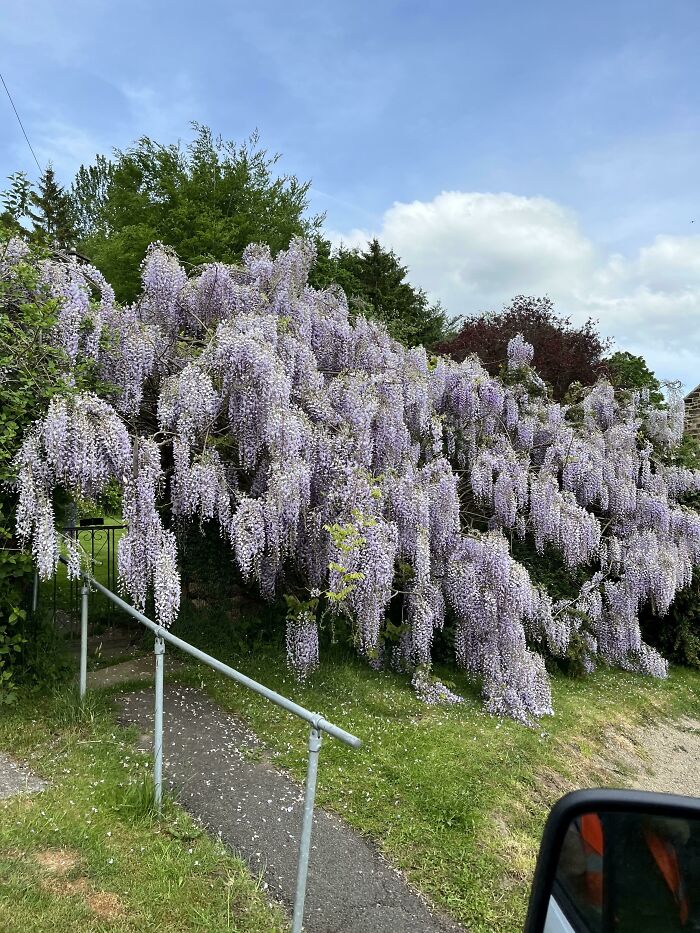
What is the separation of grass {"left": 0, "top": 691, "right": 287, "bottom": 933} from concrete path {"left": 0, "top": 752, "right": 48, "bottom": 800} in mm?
58

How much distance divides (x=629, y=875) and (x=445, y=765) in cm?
364

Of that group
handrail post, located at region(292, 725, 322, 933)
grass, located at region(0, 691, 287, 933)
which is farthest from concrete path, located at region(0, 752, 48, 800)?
handrail post, located at region(292, 725, 322, 933)

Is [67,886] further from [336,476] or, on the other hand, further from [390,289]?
[390,289]

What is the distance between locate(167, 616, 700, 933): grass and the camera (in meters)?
3.40

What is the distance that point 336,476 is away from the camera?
5523mm

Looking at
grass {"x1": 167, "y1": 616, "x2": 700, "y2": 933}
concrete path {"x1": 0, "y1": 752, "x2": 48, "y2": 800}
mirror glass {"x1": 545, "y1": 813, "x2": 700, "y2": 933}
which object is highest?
mirror glass {"x1": 545, "y1": 813, "x2": 700, "y2": 933}

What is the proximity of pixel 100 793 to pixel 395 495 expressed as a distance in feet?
11.2

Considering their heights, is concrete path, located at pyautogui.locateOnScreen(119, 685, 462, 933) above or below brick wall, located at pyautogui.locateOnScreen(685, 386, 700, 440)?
below

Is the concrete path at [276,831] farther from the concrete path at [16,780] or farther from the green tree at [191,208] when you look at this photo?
the green tree at [191,208]

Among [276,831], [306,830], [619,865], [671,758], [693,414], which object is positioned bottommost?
[671,758]

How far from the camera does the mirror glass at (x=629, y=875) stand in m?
1.06

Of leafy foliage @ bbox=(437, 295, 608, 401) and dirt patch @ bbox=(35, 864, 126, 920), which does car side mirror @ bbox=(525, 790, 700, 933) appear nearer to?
dirt patch @ bbox=(35, 864, 126, 920)

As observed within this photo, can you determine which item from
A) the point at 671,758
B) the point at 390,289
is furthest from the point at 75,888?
the point at 390,289

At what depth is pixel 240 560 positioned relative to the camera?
486 centimetres
